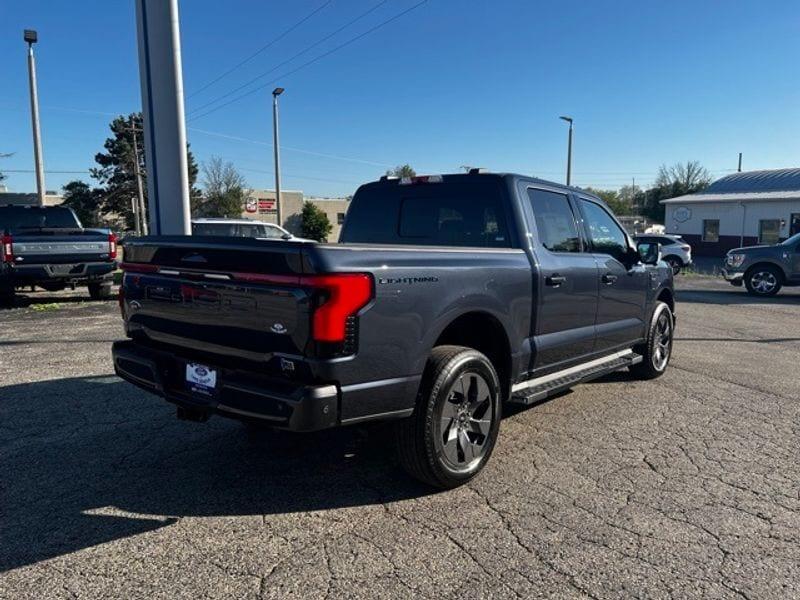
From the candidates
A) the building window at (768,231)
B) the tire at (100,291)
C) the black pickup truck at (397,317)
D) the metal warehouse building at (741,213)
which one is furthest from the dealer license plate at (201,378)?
the building window at (768,231)

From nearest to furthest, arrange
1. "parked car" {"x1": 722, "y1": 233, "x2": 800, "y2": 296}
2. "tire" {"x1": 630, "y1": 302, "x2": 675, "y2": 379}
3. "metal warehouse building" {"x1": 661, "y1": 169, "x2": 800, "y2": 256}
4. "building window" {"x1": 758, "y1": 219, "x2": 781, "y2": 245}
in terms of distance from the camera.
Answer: "tire" {"x1": 630, "y1": 302, "x2": 675, "y2": 379}, "parked car" {"x1": 722, "y1": 233, "x2": 800, "y2": 296}, "metal warehouse building" {"x1": 661, "y1": 169, "x2": 800, "y2": 256}, "building window" {"x1": 758, "y1": 219, "x2": 781, "y2": 245}

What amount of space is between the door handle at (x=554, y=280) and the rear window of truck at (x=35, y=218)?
10.4 metres

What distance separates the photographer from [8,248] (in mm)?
10344

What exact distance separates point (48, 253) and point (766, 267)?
16.4m

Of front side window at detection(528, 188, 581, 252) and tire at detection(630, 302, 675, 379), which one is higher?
front side window at detection(528, 188, 581, 252)

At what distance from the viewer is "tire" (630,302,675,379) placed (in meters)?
6.39

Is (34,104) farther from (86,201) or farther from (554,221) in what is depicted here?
(86,201)

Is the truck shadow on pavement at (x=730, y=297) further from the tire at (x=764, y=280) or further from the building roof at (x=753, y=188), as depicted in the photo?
the building roof at (x=753, y=188)

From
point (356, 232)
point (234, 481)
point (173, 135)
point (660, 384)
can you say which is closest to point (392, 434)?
point (234, 481)

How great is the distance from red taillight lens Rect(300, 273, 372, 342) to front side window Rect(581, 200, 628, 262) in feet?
10.1

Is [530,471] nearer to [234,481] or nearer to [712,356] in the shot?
[234,481]

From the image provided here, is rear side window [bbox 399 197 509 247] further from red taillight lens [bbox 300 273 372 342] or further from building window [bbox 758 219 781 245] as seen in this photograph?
building window [bbox 758 219 781 245]

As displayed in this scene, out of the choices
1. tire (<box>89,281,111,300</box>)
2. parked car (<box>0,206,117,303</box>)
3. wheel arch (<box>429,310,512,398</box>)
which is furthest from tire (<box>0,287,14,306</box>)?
wheel arch (<box>429,310,512,398</box>)

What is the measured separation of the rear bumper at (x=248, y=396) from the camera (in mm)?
2943
